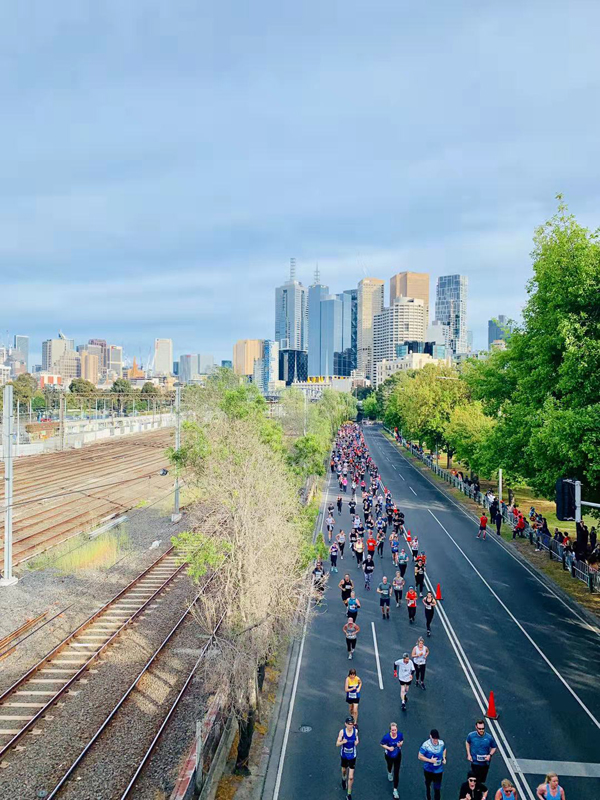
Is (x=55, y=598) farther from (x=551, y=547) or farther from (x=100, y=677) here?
(x=551, y=547)

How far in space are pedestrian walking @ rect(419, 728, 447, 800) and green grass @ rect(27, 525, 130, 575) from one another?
59.4 feet

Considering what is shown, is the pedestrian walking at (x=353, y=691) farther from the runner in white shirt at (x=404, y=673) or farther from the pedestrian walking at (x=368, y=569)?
the pedestrian walking at (x=368, y=569)

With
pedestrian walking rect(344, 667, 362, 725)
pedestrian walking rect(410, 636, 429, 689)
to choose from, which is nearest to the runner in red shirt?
pedestrian walking rect(410, 636, 429, 689)

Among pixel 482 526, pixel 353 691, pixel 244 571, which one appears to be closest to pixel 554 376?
pixel 482 526

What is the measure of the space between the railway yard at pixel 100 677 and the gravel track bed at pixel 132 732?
24mm

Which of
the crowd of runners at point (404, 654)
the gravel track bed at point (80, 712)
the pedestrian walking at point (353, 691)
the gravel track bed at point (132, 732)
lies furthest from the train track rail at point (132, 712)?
the crowd of runners at point (404, 654)

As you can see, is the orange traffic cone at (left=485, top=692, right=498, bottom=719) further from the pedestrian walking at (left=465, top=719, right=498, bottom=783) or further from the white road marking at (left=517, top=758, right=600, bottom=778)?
the pedestrian walking at (left=465, top=719, right=498, bottom=783)

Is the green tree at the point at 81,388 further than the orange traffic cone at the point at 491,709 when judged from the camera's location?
Yes

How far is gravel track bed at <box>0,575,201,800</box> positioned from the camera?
11367 millimetres

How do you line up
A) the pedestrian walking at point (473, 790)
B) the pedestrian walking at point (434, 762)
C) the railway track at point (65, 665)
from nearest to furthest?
the pedestrian walking at point (473, 790), the pedestrian walking at point (434, 762), the railway track at point (65, 665)

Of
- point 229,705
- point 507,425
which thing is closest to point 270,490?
point 229,705

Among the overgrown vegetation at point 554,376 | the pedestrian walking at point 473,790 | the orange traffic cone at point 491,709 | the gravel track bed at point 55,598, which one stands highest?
the overgrown vegetation at point 554,376

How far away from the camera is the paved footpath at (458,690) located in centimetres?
1107

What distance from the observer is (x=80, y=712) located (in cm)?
1368
